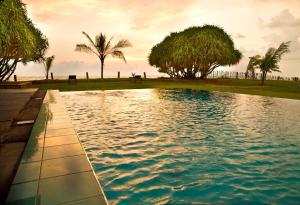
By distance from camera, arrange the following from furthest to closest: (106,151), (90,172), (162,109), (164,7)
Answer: (164,7)
(162,109)
(106,151)
(90,172)

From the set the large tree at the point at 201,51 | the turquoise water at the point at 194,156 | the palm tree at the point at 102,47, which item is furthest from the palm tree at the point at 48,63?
the turquoise water at the point at 194,156

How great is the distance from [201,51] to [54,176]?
115 feet

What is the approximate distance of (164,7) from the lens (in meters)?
17.7

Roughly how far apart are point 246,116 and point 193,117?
243 centimetres

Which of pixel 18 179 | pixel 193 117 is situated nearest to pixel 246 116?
pixel 193 117

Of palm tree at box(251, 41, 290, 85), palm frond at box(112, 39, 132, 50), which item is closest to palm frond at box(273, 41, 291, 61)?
palm tree at box(251, 41, 290, 85)

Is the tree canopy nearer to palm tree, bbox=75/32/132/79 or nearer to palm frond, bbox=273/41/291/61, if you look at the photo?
palm frond, bbox=273/41/291/61

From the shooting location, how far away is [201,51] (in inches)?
1415

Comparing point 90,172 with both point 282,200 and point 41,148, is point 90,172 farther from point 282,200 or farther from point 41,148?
point 282,200

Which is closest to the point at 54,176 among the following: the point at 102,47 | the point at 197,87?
the point at 197,87

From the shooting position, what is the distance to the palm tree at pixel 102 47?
3402 cm

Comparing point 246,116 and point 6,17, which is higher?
point 6,17

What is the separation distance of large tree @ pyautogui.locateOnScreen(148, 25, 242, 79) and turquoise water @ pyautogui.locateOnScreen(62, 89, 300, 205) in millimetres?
26265

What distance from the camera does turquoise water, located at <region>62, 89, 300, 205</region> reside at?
4.12 m
